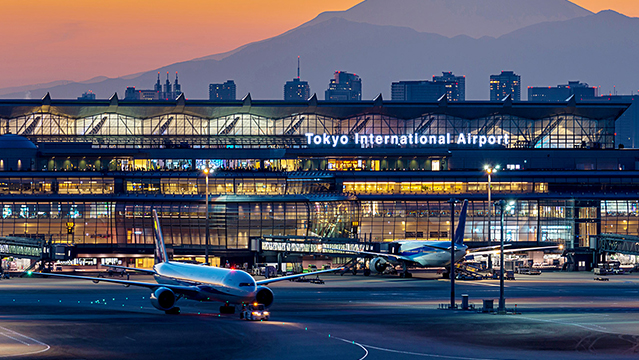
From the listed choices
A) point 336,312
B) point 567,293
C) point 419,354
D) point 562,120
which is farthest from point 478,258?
point 419,354

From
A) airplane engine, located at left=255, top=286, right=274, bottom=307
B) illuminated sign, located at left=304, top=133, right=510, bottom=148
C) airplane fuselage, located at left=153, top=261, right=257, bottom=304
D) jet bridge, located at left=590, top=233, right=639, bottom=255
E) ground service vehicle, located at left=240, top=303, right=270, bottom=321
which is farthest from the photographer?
illuminated sign, located at left=304, top=133, right=510, bottom=148

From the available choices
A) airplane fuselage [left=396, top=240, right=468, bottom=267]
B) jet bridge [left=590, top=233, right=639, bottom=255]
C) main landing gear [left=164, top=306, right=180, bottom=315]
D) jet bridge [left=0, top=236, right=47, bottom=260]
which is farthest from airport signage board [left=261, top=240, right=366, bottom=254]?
main landing gear [left=164, top=306, right=180, bottom=315]

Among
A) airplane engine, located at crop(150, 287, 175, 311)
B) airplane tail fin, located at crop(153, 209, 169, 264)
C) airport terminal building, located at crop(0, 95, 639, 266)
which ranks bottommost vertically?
airplane engine, located at crop(150, 287, 175, 311)

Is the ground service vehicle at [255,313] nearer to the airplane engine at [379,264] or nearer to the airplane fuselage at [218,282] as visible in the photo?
the airplane fuselage at [218,282]

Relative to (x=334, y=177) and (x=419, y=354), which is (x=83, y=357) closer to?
(x=419, y=354)

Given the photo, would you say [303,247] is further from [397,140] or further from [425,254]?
[397,140]

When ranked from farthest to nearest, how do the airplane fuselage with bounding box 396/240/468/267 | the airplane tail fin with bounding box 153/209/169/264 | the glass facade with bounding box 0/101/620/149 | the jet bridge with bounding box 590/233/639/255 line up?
the glass facade with bounding box 0/101/620/149 < the jet bridge with bounding box 590/233/639/255 < the airplane fuselage with bounding box 396/240/468/267 < the airplane tail fin with bounding box 153/209/169/264

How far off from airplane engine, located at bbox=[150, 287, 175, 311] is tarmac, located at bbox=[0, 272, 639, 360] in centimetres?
84

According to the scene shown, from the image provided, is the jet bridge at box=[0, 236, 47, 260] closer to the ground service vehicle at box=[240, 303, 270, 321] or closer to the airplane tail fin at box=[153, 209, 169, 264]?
the airplane tail fin at box=[153, 209, 169, 264]

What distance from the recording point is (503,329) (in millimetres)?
61625

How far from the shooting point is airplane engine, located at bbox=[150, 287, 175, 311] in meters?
69.0

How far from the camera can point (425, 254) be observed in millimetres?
119500

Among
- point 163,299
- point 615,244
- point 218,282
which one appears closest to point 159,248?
Answer: point 163,299

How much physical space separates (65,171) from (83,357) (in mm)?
118121
